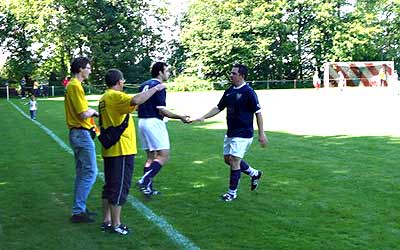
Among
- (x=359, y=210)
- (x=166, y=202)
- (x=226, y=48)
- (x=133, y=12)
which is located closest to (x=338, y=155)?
(x=359, y=210)

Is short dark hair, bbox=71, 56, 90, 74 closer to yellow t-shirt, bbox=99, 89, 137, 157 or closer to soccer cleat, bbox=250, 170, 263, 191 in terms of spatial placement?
yellow t-shirt, bbox=99, 89, 137, 157

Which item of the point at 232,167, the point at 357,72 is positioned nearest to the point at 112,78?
the point at 232,167

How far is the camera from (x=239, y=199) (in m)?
7.00

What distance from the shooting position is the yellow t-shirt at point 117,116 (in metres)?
5.21

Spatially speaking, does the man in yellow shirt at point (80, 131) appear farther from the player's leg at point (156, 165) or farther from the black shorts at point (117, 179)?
the player's leg at point (156, 165)

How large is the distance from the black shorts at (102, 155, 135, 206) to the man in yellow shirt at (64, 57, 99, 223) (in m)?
0.55

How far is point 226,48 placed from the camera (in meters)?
52.9

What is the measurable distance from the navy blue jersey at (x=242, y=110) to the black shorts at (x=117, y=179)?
1977 millimetres

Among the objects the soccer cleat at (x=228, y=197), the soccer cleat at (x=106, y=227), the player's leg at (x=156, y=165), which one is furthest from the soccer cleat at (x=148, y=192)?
the soccer cleat at (x=106, y=227)

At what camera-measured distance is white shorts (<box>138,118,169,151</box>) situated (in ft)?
23.1

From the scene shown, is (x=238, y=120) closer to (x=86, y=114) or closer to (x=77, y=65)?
(x=86, y=114)

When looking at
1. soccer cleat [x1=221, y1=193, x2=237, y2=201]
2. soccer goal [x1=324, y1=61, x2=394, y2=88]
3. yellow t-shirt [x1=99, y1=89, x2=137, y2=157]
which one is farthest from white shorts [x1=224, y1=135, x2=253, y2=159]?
soccer goal [x1=324, y1=61, x2=394, y2=88]

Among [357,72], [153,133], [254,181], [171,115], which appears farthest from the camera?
[357,72]

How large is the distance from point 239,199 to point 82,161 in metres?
2.29
